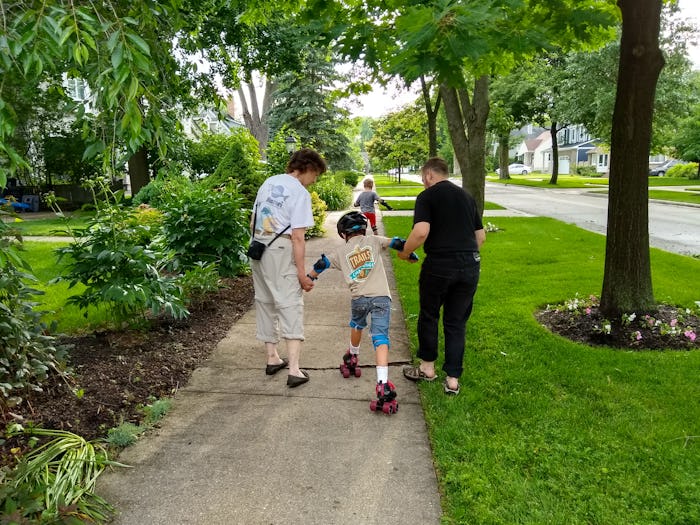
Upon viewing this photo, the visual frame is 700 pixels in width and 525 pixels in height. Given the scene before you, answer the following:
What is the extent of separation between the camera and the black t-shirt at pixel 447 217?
3895 millimetres

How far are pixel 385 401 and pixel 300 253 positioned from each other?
4.15ft

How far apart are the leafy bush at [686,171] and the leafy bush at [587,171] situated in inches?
513

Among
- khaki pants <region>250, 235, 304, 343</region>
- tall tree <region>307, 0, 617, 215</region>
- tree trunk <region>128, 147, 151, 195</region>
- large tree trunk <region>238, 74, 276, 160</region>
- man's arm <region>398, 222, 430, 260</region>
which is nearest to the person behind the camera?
tall tree <region>307, 0, 617, 215</region>

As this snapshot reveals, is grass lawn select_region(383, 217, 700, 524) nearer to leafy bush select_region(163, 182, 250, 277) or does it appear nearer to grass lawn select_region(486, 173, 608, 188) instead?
leafy bush select_region(163, 182, 250, 277)

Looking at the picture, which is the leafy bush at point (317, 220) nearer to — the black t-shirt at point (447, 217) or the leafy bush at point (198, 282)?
the leafy bush at point (198, 282)

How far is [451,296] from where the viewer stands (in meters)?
4.03

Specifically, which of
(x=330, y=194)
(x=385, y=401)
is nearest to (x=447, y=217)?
(x=385, y=401)

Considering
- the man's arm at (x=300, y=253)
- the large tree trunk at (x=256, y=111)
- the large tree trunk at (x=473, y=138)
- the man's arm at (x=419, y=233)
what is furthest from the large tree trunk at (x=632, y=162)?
the large tree trunk at (x=256, y=111)

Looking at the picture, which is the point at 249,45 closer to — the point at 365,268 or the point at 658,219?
the point at 365,268

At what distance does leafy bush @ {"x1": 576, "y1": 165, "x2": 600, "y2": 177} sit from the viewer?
203ft

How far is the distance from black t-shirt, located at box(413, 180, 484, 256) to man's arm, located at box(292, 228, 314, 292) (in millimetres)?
882

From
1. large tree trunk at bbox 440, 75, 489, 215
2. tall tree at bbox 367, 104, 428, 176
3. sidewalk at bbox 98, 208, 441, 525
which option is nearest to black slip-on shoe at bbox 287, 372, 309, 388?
sidewalk at bbox 98, 208, 441, 525

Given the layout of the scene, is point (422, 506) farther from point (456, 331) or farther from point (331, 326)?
point (331, 326)

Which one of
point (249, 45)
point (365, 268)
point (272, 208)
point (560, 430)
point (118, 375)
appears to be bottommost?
point (560, 430)
